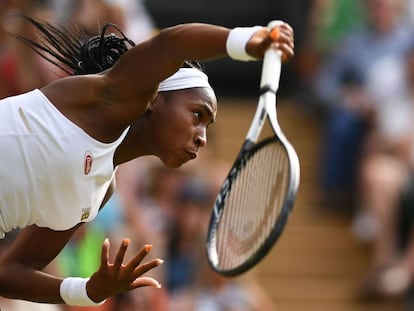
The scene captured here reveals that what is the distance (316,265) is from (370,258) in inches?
14.9

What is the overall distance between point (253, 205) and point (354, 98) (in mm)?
4680

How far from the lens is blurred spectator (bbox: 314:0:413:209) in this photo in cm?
837

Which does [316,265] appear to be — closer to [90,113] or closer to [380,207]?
[380,207]

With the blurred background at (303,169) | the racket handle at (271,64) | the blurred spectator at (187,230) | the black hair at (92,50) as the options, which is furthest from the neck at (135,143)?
the blurred spectator at (187,230)

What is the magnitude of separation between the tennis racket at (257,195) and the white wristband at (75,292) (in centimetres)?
42

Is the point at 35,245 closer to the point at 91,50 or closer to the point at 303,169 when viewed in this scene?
the point at 91,50

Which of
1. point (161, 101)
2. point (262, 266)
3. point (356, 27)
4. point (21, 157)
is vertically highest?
point (356, 27)

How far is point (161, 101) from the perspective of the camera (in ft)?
12.7

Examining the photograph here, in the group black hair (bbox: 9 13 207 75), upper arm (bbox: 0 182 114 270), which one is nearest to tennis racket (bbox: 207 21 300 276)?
black hair (bbox: 9 13 207 75)

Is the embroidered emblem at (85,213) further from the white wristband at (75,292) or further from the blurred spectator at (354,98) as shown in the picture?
the blurred spectator at (354,98)

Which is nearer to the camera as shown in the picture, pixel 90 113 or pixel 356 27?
pixel 90 113

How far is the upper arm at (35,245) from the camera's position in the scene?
4121mm

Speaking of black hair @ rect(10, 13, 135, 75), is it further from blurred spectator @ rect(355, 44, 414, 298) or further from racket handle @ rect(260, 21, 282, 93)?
blurred spectator @ rect(355, 44, 414, 298)

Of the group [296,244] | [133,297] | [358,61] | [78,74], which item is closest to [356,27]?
[358,61]
